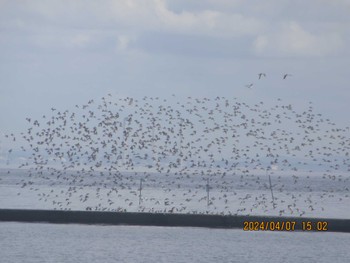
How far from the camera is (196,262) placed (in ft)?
187

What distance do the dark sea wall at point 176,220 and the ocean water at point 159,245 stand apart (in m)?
1.33

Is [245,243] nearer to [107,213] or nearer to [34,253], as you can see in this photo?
[107,213]

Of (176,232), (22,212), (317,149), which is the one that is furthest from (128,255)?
(317,149)

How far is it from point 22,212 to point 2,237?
400 cm

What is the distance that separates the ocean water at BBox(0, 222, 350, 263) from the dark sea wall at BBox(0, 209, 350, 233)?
1331 millimetres

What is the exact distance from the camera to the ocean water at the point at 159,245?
57.9m
